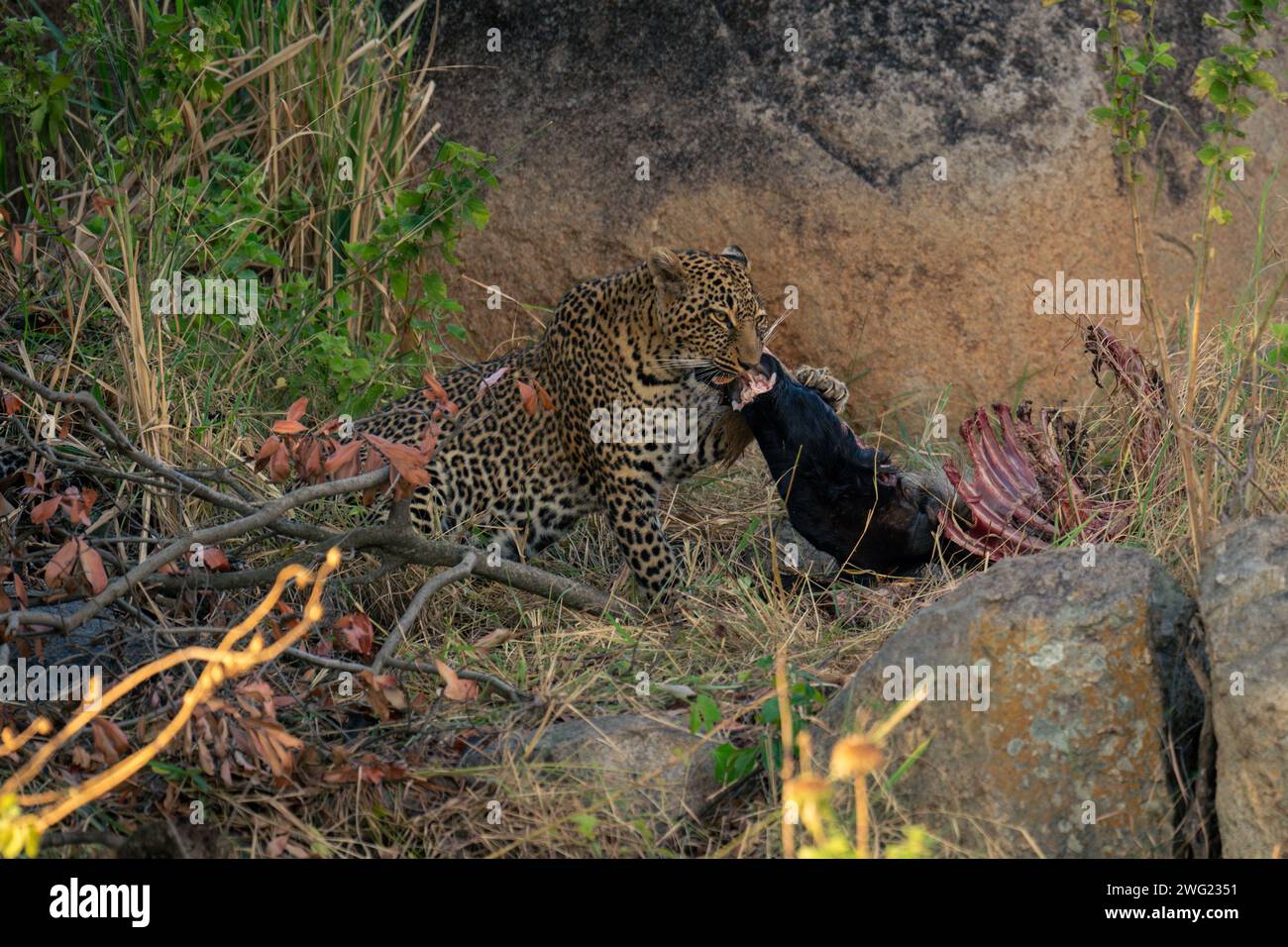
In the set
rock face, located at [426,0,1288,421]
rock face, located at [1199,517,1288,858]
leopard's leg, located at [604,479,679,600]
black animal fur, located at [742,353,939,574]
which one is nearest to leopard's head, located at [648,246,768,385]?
black animal fur, located at [742,353,939,574]

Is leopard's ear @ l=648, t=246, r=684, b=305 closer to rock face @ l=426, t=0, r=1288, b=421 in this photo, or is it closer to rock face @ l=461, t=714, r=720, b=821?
rock face @ l=426, t=0, r=1288, b=421

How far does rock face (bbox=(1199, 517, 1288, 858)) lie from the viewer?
11.0 ft

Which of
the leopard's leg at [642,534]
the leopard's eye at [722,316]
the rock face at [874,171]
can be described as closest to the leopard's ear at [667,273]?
the leopard's eye at [722,316]

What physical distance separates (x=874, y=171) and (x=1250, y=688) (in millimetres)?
3613

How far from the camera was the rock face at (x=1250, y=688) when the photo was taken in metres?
3.34

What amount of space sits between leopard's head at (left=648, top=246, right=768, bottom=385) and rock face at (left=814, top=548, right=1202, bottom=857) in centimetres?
192

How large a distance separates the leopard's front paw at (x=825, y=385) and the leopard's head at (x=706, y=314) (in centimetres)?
26

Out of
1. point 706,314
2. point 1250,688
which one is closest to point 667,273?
point 706,314

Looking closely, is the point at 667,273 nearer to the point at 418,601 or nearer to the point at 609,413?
the point at 609,413

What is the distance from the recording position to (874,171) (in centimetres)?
654

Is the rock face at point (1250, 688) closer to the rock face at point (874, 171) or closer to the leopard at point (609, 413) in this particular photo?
the leopard at point (609, 413)

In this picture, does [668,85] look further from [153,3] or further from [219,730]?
[219,730]

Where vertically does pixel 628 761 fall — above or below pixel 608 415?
below

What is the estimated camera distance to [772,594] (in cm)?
532
